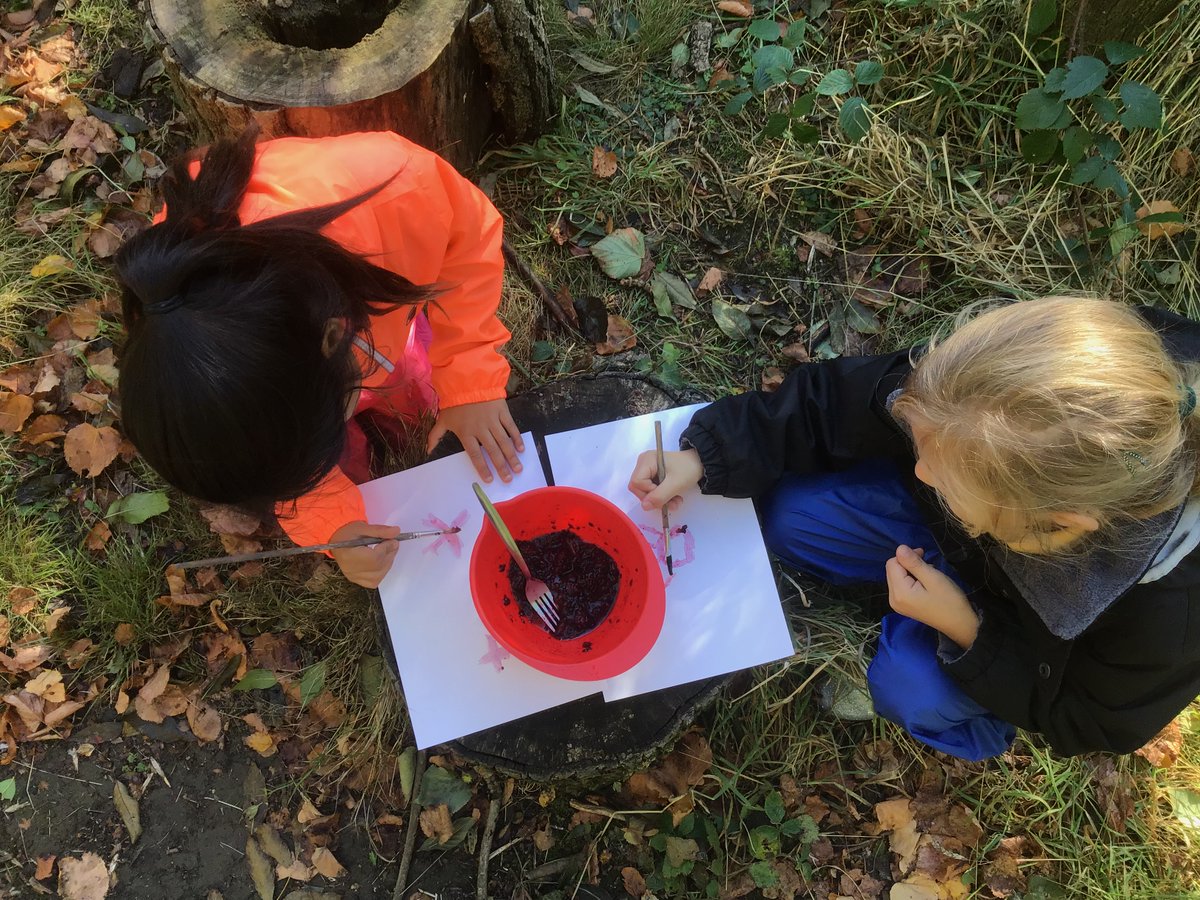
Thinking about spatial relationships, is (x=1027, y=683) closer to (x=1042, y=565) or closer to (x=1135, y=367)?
(x=1042, y=565)

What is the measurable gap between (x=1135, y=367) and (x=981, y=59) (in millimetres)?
1565

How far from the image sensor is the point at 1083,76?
77.9 inches

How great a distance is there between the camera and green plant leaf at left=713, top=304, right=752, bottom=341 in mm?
2312

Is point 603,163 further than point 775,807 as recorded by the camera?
Yes

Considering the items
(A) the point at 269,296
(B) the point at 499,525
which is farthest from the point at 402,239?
(B) the point at 499,525

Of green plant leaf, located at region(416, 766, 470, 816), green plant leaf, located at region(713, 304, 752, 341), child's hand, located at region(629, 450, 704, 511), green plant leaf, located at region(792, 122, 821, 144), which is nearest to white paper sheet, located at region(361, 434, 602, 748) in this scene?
child's hand, located at region(629, 450, 704, 511)

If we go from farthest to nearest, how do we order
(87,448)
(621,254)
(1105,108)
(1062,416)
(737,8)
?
(737,8)
(621,254)
(87,448)
(1105,108)
(1062,416)

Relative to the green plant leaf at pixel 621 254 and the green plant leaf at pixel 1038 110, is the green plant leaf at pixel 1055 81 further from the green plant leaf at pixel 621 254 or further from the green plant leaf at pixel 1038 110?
the green plant leaf at pixel 621 254

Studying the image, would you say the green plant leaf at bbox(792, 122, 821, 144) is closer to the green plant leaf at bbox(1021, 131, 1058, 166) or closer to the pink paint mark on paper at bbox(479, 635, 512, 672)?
the green plant leaf at bbox(1021, 131, 1058, 166)

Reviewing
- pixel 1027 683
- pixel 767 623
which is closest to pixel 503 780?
pixel 767 623

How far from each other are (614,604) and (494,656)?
30 cm

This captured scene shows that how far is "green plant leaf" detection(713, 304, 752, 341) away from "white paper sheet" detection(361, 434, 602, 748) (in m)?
0.79

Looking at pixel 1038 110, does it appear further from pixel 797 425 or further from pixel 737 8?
pixel 797 425

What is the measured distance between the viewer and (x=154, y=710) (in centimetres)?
203
